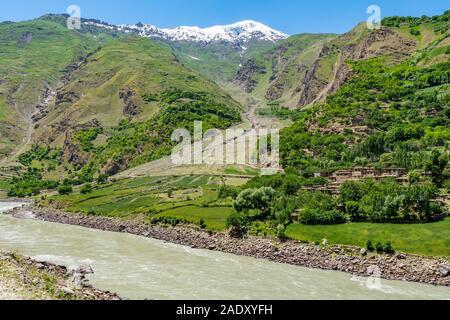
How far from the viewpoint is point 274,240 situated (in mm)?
71062

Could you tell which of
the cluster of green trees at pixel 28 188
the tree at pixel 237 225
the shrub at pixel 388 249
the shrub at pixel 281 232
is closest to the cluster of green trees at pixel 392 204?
the shrub at pixel 388 249

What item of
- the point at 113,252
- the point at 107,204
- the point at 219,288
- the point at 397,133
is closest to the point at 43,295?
the point at 219,288

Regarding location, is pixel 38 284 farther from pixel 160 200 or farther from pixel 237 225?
pixel 160 200

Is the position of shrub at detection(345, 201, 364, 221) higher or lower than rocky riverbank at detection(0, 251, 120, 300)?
higher

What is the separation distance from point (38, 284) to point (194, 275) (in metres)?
21.9

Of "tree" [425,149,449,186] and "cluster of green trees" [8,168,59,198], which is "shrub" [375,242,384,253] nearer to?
"tree" [425,149,449,186]

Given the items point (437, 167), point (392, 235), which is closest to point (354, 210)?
point (392, 235)

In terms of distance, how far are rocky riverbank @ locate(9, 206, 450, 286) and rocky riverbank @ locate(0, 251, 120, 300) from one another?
28430mm

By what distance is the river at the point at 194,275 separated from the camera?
4838 cm

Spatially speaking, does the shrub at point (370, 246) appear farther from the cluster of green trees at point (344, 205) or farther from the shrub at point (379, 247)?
the cluster of green trees at point (344, 205)
